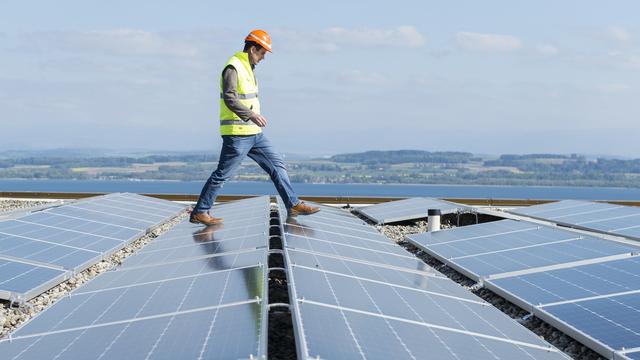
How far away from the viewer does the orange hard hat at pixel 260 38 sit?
32.0 ft

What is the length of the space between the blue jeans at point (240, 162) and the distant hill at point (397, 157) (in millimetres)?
120380

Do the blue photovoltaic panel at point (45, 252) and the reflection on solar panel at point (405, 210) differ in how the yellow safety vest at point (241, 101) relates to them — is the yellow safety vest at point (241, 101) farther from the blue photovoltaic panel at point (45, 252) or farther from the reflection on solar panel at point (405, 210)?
the reflection on solar panel at point (405, 210)

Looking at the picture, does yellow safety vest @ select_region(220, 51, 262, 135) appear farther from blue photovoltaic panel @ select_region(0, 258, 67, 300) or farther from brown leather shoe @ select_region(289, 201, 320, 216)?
blue photovoltaic panel @ select_region(0, 258, 67, 300)

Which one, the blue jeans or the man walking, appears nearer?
the man walking

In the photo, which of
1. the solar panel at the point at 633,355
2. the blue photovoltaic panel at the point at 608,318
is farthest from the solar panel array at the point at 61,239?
the solar panel at the point at 633,355

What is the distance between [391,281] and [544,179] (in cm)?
11530

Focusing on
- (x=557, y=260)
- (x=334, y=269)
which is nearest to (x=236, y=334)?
(x=334, y=269)

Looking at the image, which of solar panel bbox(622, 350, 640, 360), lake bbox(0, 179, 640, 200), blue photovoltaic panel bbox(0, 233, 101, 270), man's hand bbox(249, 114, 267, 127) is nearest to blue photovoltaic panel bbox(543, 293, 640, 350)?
solar panel bbox(622, 350, 640, 360)

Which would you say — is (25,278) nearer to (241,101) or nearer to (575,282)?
(241,101)

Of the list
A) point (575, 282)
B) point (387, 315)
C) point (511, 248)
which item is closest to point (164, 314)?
point (387, 315)

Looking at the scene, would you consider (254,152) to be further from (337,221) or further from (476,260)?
(476,260)

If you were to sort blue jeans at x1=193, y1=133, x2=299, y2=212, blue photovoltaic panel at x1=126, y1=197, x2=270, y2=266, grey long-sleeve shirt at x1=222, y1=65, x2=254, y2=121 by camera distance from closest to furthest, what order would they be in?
blue photovoltaic panel at x1=126, y1=197, x2=270, y2=266 → grey long-sleeve shirt at x1=222, y1=65, x2=254, y2=121 → blue jeans at x1=193, y1=133, x2=299, y2=212

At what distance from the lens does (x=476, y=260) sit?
938cm

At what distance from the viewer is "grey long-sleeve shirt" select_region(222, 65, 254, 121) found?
31.4 ft
